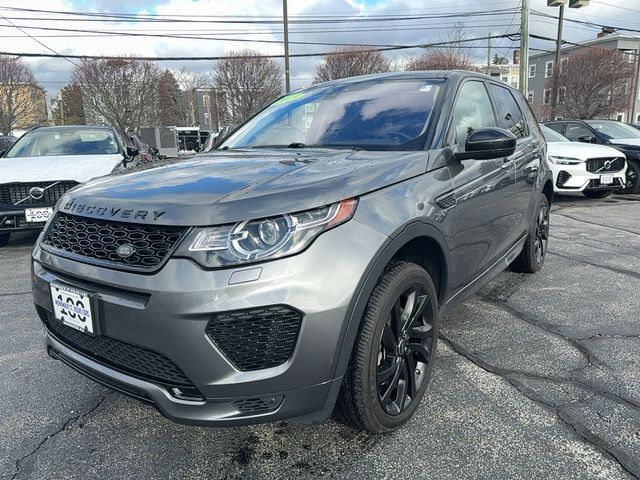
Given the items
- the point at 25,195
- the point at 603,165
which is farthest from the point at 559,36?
the point at 25,195

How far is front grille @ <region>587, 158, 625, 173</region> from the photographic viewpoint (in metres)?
8.69

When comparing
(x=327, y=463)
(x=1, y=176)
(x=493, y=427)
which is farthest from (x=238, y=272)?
(x=1, y=176)

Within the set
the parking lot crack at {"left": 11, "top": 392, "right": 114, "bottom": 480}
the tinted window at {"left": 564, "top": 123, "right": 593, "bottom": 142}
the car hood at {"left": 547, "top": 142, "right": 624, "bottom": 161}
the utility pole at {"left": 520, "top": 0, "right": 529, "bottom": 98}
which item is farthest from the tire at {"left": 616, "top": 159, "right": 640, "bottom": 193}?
the parking lot crack at {"left": 11, "top": 392, "right": 114, "bottom": 480}

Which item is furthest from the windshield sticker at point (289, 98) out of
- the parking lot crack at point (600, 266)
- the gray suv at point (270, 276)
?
the parking lot crack at point (600, 266)

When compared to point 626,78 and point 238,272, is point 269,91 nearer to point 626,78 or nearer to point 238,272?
point 626,78

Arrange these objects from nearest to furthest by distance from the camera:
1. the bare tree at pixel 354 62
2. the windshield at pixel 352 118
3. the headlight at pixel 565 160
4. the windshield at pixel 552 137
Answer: the windshield at pixel 352 118, the headlight at pixel 565 160, the windshield at pixel 552 137, the bare tree at pixel 354 62

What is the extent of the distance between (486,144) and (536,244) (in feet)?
7.93

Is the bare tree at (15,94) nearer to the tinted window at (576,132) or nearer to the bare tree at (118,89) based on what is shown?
the bare tree at (118,89)

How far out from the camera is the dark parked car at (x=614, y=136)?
9951mm

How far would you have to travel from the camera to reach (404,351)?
7.53 feet

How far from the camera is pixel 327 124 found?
304 cm

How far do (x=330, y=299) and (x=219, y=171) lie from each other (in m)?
0.91

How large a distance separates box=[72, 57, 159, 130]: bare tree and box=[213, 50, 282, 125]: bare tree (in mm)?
5808

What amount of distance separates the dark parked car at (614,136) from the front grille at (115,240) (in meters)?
10.2
